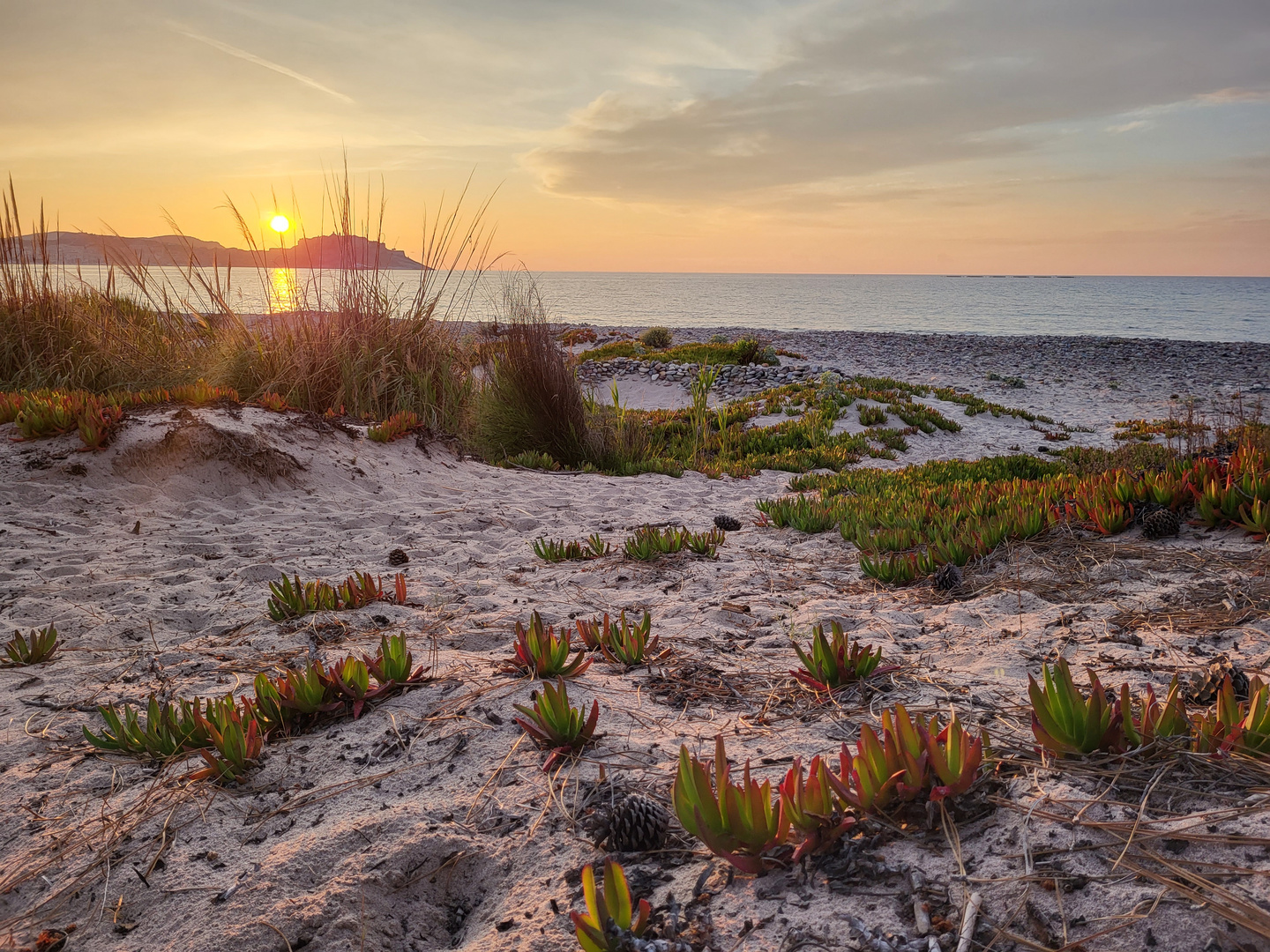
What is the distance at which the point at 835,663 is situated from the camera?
2.41 meters

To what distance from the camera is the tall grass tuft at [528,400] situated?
8.30 metres

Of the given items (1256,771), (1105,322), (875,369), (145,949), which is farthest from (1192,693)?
(1105,322)

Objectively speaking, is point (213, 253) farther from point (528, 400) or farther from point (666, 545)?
point (666, 545)

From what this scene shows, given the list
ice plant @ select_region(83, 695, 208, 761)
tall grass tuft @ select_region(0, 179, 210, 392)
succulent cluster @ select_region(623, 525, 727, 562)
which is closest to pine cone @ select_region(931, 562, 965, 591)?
succulent cluster @ select_region(623, 525, 727, 562)

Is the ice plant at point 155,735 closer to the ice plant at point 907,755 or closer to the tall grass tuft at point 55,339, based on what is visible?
the ice plant at point 907,755

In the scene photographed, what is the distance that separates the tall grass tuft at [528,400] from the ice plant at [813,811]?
7019 millimetres

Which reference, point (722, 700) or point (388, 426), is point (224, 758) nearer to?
point (722, 700)

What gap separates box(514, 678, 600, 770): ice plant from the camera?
80.7 inches

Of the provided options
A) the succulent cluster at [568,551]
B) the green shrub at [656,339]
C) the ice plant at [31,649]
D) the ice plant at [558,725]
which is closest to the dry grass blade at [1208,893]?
the ice plant at [558,725]

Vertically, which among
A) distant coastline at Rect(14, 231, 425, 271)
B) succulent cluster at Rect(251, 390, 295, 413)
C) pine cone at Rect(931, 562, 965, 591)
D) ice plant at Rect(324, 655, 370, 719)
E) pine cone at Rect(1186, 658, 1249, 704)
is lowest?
ice plant at Rect(324, 655, 370, 719)

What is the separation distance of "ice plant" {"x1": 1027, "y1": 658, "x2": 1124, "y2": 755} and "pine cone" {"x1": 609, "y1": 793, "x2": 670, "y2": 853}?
3.08ft

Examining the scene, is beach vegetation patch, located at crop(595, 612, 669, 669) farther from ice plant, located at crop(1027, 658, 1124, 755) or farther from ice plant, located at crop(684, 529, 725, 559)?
ice plant, located at crop(684, 529, 725, 559)

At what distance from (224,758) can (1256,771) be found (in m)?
2.66

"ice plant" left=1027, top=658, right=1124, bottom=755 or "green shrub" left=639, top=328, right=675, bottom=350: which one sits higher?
"green shrub" left=639, top=328, right=675, bottom=350
